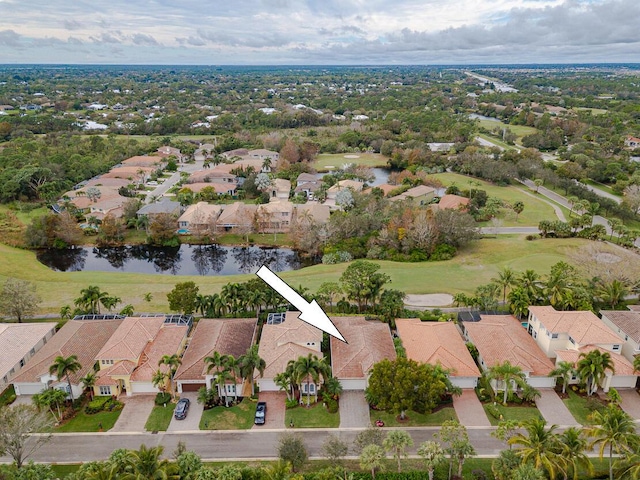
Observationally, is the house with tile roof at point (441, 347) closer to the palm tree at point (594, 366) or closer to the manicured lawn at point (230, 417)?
the palm tree at point (594, 366)

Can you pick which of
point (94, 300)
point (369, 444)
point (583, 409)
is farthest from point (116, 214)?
point (583, 409)

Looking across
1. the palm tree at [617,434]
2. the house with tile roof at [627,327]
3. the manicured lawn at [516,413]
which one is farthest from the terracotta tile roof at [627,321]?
the palm tree at [617,434]

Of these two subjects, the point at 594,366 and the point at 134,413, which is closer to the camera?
the point at 594,366

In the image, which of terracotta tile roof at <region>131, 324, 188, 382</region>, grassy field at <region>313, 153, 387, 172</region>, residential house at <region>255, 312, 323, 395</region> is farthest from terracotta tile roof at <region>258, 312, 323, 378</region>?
grassy field at <region>313, 153, 387, 172</region>

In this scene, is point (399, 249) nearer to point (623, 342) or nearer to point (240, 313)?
point (240, 313)

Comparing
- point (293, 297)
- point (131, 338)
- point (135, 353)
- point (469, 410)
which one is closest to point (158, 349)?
point (135, 353)

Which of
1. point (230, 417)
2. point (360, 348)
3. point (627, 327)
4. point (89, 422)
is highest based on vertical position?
point (627, 327)

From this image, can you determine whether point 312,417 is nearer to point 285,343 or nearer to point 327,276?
point 285,343

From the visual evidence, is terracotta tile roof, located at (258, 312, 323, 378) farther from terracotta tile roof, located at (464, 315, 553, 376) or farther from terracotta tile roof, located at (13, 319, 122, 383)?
terracotta tile roof, located at (13, 319, 122, 383)
